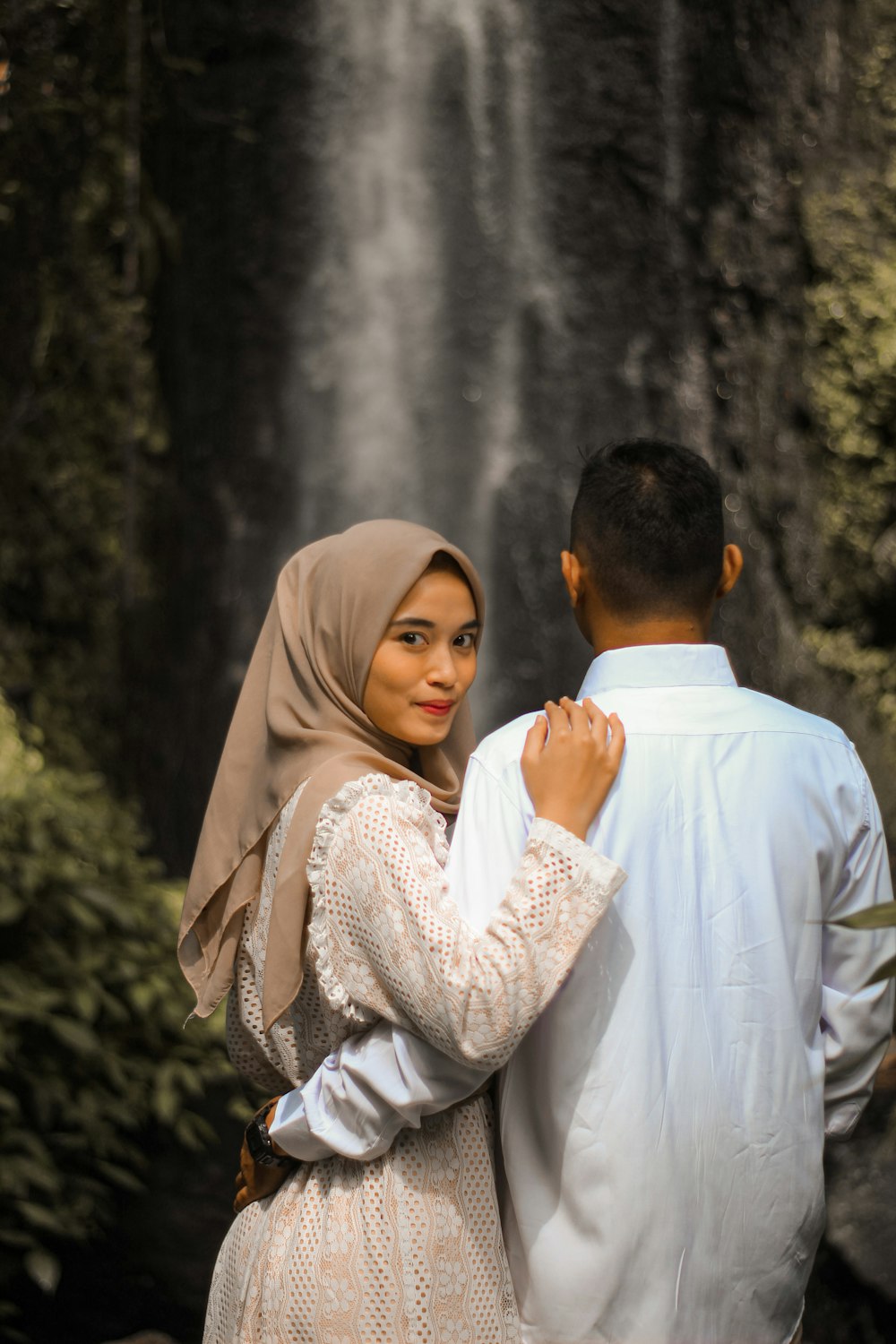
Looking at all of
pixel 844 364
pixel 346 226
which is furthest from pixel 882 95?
pixel 346 226

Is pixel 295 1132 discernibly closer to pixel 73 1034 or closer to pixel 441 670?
pixel 441 670

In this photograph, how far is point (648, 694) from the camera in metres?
2.06

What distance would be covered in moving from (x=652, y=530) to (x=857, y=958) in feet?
2.17

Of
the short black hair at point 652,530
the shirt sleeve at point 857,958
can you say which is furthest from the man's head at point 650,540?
the shirt sleeve at point 857,958

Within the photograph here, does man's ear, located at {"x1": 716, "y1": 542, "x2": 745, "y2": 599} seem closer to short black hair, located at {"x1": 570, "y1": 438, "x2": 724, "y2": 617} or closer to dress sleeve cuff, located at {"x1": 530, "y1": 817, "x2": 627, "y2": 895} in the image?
short black hair, located at {"x1": 570, "y1": 438, "x2": 724, "y2": 617}

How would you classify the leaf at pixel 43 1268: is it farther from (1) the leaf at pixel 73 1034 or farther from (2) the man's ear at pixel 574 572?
(2) the man's ear at pixel 574 572

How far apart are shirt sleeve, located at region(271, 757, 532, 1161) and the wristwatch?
5 cm

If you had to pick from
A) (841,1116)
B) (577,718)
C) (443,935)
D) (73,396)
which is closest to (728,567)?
(577,718)

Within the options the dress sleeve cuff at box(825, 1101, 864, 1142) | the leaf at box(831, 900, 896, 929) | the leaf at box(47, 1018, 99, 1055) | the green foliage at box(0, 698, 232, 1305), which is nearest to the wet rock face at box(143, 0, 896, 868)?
the green foliage at box(0, 698, 232, 1305)

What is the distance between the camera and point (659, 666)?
2.06 meters

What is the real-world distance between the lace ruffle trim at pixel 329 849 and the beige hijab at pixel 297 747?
2 cm

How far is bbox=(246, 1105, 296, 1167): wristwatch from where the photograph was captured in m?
2.11

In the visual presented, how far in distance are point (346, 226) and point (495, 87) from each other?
3.22 ft

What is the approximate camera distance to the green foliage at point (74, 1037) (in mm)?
4059
